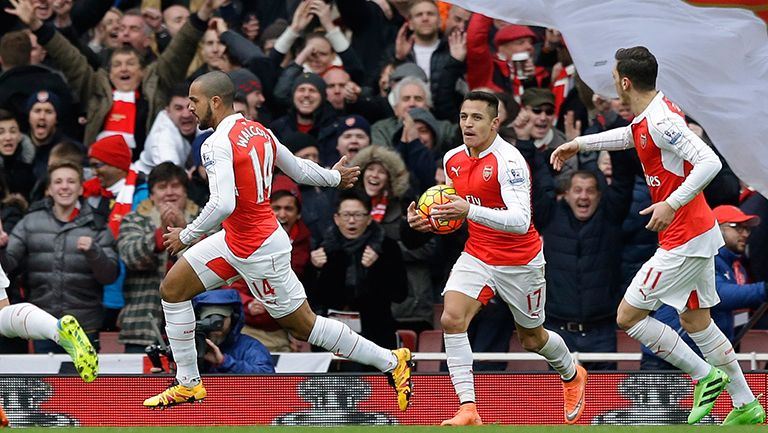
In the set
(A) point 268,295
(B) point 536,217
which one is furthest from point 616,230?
(A) point 268,295

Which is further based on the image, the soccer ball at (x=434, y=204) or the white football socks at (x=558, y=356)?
the white football socks at (x=558, y=356)

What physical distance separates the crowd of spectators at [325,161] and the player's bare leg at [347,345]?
2103mm

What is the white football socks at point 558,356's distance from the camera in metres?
10.7

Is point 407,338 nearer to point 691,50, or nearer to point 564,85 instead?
point 564,85

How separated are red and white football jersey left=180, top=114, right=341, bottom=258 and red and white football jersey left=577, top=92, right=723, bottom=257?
7.80 feet

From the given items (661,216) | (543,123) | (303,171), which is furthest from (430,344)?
(661,216)

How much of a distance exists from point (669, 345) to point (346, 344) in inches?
83.2

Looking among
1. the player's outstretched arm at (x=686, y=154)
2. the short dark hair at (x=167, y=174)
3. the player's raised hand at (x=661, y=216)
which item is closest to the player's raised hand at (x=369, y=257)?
the short dark hair at (x=167, y=174)

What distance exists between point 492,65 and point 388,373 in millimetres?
4946

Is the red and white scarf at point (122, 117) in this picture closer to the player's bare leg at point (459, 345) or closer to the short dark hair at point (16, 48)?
the short dark hair at point (16, 48)

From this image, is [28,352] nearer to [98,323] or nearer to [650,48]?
[98,323]

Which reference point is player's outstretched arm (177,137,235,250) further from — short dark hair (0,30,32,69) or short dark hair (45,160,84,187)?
short dark hair (0,30,32,69)

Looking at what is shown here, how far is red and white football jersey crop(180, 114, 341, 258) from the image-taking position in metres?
9.77

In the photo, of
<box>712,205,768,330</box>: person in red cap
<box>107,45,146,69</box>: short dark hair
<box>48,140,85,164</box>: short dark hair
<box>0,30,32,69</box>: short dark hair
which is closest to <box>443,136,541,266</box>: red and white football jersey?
<box>712,205,768,330</box>: person in red cap
